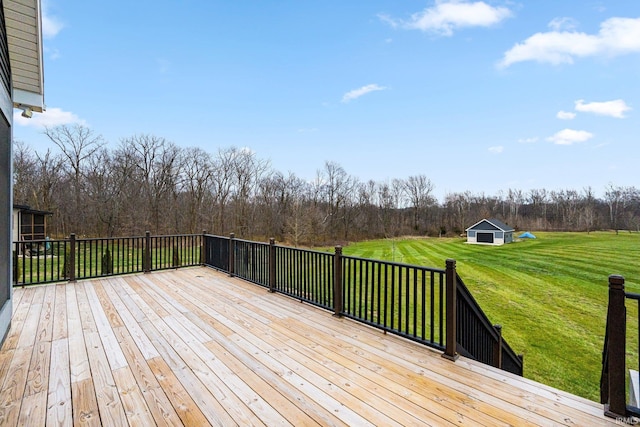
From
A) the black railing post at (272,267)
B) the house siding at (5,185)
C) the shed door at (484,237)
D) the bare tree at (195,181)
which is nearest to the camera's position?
the house siding at (5,185)

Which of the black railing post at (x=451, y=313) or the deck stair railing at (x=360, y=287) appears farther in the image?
the deck stair railing at (x=360, y=287)

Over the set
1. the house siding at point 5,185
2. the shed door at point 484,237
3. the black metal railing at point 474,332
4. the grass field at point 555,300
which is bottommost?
the grass field at point 555,300

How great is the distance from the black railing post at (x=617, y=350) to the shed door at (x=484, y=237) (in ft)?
112

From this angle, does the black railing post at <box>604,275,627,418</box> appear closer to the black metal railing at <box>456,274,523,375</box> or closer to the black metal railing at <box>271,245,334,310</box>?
the black metal railing at <box>456,274,523,375</box>

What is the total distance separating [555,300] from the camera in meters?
12.4

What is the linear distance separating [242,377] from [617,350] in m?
2.64

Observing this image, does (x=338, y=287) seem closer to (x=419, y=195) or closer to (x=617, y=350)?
Result: (x=617, y=350)

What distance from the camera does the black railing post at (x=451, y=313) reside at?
2688 mm

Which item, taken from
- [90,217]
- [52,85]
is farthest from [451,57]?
[90,217]

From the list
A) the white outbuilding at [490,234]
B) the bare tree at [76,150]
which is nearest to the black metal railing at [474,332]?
the bare tree at [76,150]

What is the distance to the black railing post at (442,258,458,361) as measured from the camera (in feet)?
8.82

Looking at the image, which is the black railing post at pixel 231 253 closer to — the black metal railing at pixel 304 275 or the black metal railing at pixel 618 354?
the black metal railing at pixel 304 275

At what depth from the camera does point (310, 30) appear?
10.2 m

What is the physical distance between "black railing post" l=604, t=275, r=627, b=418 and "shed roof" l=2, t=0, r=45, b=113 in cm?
619
